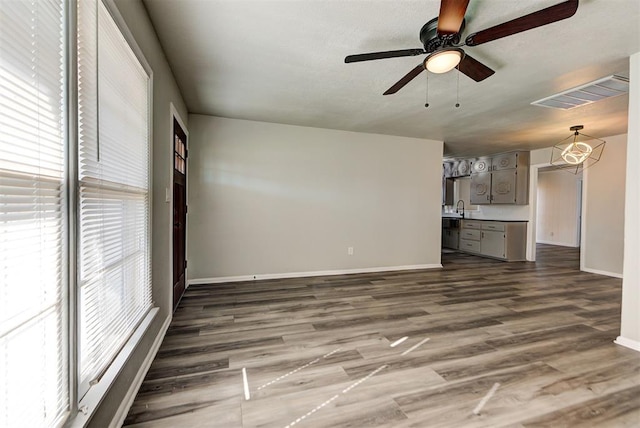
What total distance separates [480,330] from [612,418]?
106 cm

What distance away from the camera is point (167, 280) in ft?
8.25

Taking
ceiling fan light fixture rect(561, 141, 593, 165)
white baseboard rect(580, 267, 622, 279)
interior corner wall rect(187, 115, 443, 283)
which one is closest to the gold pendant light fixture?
ceiling fan light fixture rect(561, 141, 593, 165)

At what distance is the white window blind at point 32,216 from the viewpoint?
0.74 m

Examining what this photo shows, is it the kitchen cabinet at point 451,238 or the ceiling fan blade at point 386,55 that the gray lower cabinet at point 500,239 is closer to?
the kitchen cabinet at point 451,238

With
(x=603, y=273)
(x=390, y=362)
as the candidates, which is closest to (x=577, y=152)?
(x=603, y=273)

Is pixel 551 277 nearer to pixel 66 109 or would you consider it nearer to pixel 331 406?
pixel 331 406

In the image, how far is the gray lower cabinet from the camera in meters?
5.78

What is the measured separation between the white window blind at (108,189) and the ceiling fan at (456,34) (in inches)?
55.0

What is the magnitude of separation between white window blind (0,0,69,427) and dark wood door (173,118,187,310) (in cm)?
209

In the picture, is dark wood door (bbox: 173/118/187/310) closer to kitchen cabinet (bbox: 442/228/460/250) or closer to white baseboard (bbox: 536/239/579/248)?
kitchen cabinet (bbox: 442/228/460/250)

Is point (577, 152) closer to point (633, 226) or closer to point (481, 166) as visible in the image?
point (481, 166)

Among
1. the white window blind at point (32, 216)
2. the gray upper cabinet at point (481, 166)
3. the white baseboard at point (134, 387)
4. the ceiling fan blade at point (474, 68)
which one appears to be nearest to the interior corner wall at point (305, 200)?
the white baseboard at point (134, 387)

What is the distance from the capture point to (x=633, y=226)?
7.37 feet

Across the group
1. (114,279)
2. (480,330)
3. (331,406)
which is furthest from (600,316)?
(114,279)
